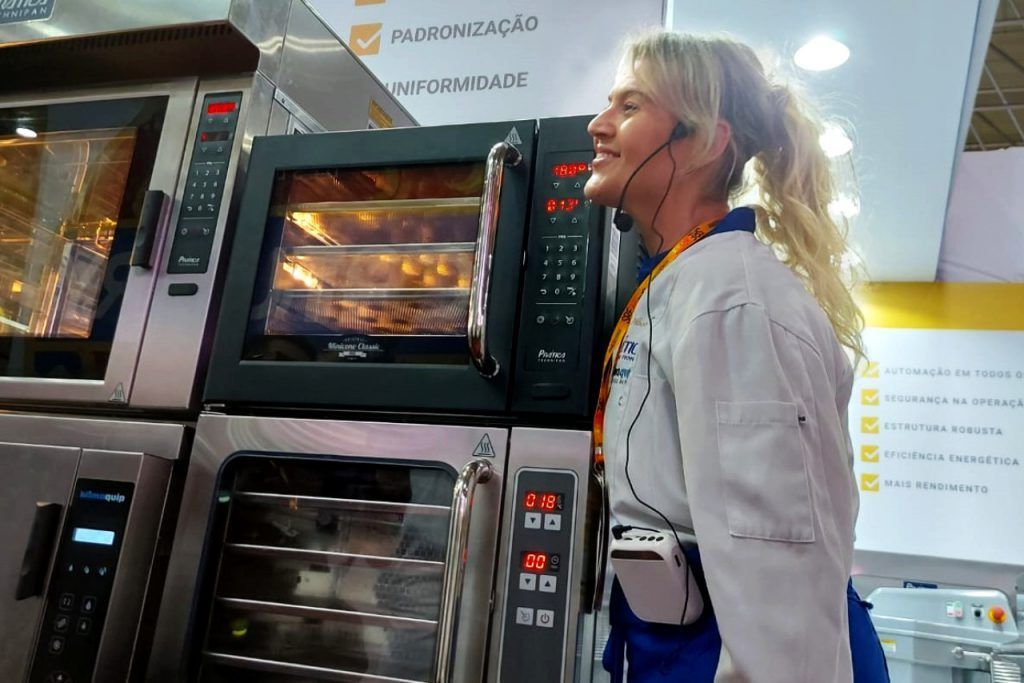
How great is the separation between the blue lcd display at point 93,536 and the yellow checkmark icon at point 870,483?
14.5 feet

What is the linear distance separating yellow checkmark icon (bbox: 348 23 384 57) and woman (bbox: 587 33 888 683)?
6.85 feet

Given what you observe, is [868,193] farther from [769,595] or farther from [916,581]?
[769,595]

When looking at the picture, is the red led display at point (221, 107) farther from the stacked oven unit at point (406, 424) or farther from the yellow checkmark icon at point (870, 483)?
the yellow checkmark icon at point (870, 483)

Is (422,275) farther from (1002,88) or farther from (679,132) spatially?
(1002,88)

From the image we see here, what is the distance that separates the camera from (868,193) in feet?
14.7

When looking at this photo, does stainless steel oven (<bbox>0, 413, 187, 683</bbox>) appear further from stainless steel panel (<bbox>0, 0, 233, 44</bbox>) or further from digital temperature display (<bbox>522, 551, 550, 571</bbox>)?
stainless steel panel (<bbox>0, 0, 233, 44</bbox>)

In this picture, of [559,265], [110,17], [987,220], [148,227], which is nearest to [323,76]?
[110,17]

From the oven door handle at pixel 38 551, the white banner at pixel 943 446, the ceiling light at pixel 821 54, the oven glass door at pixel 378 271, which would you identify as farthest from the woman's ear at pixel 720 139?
the white banner at pixel 943 446

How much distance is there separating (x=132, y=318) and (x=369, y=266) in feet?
1.56

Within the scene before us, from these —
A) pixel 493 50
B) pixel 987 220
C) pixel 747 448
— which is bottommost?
pixel 747 448

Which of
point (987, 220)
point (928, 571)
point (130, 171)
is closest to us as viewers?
point (130, 171)

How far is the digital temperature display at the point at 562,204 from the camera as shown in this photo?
1.31 meters

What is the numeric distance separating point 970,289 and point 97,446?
16.8 ft

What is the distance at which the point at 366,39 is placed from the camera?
126 inches
